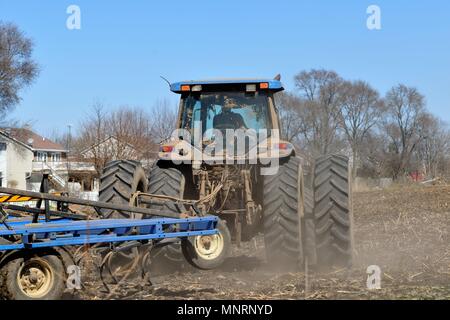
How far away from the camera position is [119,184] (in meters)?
7.18

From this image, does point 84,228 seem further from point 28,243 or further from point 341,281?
point 341,281

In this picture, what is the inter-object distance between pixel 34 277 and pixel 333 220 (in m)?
3.55

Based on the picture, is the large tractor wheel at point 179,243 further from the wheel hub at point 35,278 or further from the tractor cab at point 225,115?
the wheel hub at point 35,278

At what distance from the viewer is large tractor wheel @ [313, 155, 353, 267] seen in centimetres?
696

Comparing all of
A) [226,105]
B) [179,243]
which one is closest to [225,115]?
[226,105]

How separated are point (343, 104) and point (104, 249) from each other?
5186cm

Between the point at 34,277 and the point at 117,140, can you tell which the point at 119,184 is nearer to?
the point at 34,277

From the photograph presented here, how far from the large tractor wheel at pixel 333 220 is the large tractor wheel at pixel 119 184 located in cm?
226

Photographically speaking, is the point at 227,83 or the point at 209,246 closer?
the point at 209,246

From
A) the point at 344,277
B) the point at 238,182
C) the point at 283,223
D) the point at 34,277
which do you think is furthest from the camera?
the point at 238,182

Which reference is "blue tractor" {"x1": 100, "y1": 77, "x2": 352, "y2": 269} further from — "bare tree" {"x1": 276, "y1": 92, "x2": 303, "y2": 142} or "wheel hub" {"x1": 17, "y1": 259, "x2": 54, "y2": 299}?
"bare tree" {"x1": 276, "y1": 92, "x2": 303, "y2": 142}

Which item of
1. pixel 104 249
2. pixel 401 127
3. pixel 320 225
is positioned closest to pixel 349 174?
pixel 320 225

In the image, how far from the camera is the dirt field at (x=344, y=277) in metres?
5.52

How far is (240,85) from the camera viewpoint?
787 centimetres
